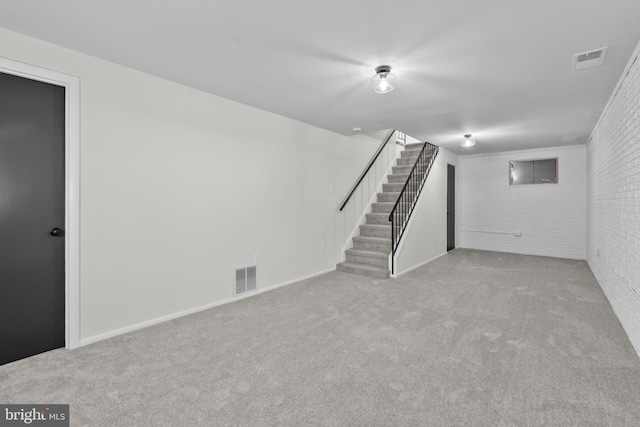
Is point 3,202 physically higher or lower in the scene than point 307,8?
lower

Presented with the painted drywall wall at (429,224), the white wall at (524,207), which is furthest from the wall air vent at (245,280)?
the white wall at (524,207)

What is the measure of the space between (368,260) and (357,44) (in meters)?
3.61

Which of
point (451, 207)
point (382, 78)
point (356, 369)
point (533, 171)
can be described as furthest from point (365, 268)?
point (533, 171)

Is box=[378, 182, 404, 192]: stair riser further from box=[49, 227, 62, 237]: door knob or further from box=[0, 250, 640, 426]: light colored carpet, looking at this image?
box=[49, 227, 62, 237]: door knob

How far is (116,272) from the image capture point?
2.81 metres

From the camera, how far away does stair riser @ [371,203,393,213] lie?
6.16 m

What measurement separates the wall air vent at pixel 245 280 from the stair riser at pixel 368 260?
6.60ft

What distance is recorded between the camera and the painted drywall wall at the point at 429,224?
17.6ft

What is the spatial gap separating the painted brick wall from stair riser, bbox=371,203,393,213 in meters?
3.11

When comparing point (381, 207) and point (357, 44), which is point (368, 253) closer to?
point (381, 207)

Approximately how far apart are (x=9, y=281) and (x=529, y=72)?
4.57 metres

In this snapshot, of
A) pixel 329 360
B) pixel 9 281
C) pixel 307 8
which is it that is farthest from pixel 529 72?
pixel 9 281

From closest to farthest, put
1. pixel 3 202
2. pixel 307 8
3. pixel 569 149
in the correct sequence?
pixel 307 8 → pixel 3 202 → pixel 569 149

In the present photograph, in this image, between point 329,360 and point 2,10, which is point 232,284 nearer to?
point 329,360
